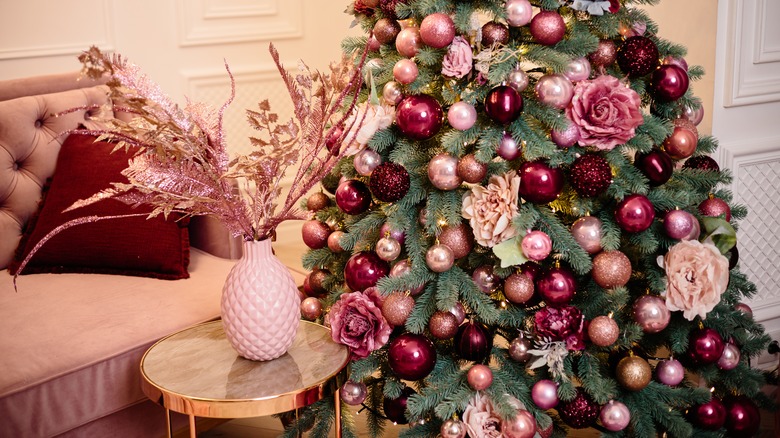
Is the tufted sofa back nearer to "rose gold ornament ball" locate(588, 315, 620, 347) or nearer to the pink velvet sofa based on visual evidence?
the pink velvet sofa

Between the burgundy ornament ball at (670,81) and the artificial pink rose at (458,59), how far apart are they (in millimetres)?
418

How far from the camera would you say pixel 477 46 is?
161 centimetres

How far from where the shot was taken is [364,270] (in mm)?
1686

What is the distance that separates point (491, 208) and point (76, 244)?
3.80ft

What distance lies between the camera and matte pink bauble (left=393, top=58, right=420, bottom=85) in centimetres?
161

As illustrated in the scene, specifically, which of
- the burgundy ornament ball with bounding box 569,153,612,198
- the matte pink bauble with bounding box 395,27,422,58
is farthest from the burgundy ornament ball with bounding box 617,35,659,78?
the matte pink bauble with bounding box 395,27,422,58

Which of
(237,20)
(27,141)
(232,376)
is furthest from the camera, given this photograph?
(237,20)

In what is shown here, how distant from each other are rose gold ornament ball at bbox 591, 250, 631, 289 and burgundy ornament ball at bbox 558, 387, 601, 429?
0.24m

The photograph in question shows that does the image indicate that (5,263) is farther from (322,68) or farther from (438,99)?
(322,68)

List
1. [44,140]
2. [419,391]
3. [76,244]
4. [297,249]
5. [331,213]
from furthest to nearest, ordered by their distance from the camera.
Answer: [297,249] < [44,140] < [76,244] < [331,213] < [419,391]

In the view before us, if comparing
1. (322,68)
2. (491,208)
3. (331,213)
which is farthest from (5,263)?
(322,68)

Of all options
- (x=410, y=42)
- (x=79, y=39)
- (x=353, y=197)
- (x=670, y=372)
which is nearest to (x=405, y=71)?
(x=410, y=42)

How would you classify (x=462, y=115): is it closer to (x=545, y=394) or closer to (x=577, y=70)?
(x=577, y=70)

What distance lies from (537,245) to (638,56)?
469 mm
